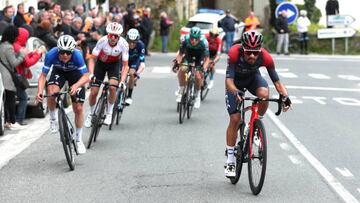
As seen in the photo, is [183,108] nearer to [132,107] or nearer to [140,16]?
[132,107]

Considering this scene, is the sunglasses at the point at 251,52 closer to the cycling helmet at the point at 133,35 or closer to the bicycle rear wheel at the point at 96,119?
the bicycle rear wheel at the point at 96,119

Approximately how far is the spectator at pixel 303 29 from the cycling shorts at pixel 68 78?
80.5 ft

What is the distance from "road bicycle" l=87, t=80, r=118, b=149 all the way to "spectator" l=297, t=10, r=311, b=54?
22.8 meters

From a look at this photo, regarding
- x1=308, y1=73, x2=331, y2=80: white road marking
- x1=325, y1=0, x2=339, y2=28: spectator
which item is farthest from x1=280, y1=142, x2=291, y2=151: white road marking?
x1=325, y1=0, x2=339, y2=28: spectator

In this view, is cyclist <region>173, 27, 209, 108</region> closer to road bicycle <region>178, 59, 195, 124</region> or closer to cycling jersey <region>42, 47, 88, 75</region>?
road bicycle <region>178, 59, 195, 124</region>

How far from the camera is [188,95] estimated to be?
1591cm

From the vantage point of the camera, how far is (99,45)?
13.3 meters

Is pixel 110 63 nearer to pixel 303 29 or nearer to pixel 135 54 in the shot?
pixel 135 54

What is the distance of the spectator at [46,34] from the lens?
1842 cm

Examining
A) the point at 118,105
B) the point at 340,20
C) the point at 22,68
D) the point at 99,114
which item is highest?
the point at 22,68

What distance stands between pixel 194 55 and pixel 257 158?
768 cm

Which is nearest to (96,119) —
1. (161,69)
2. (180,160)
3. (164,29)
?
(180,160)

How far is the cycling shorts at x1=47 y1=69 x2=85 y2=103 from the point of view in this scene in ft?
37.5

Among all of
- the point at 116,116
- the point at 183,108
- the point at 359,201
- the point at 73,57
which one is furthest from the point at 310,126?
the point at 359,201
